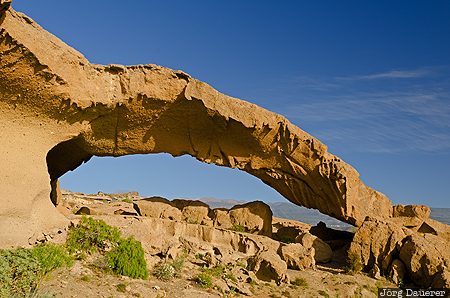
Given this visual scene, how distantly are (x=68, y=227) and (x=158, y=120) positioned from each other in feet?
18.9

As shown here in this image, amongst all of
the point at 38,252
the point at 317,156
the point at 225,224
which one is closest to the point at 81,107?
the point at 38,252

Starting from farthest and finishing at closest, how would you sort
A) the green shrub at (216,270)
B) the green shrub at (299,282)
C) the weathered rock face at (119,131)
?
the green shrub at (299,282)
the green shrub at (216,270)
the weathered rock face at (119,131)

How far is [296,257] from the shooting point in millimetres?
18312

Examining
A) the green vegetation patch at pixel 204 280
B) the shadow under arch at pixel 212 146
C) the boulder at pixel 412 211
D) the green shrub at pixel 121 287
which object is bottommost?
the green shrub at pixel 121 287

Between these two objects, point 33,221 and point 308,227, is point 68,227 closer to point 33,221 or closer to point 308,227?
point 33,221

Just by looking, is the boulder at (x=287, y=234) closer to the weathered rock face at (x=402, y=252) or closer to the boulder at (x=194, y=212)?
the weathered rock face at (x=402, y=252)

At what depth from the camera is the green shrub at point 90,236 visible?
14.5m

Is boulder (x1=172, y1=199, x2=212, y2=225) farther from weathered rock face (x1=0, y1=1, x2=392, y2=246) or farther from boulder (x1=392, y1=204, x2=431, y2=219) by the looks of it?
boulder (x1=392, y1=204, x2=431, y2=219)

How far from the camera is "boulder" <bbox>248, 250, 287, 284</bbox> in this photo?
1584cm

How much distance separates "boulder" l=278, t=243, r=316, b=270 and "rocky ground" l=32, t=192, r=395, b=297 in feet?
0.13

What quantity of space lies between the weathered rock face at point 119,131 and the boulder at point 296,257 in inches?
150

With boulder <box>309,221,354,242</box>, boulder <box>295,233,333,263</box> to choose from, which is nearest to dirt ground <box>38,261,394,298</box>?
boulder <box>295,233,333,263</box>

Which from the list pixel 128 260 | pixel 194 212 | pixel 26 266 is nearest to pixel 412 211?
Result: pixel 194 212

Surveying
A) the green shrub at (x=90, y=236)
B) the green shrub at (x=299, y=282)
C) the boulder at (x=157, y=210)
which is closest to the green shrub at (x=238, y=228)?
the boulder at (x=157, y=210)
